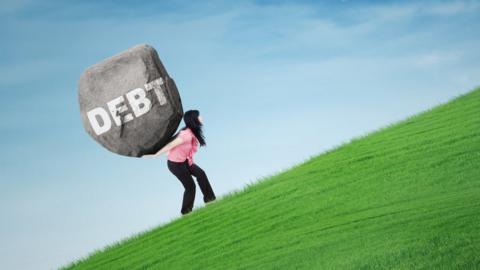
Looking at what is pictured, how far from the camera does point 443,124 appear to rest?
11.8 m

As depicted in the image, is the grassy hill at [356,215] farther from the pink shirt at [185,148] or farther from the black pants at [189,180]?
the pink shirt at [185,148]

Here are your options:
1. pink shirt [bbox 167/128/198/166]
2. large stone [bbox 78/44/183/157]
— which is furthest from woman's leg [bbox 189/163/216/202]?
large stone [bbox 78/44/183/157]

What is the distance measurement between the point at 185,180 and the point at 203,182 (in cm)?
39

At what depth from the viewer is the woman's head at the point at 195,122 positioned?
32.3 feet

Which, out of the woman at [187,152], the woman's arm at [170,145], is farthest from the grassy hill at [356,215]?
the woman's arm at [170,145]

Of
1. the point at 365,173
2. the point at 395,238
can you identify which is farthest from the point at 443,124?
the point at 395,238

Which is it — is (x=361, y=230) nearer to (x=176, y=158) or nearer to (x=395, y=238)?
(x=395, y=238)

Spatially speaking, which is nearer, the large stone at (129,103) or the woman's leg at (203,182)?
the large stone at (129,103)

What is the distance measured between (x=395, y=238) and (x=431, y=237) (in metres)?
0.37

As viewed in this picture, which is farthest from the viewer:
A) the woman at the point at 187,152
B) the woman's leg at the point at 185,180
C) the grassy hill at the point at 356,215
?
the woman's leg at the point at 185,180

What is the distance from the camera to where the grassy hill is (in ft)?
21.4

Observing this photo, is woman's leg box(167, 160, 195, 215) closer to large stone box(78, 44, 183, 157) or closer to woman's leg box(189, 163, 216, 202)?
woman's leg box(189, 163, 216, 202)

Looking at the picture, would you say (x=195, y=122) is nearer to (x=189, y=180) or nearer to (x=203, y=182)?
(x=189, y=180)

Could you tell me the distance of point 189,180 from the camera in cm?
1013
